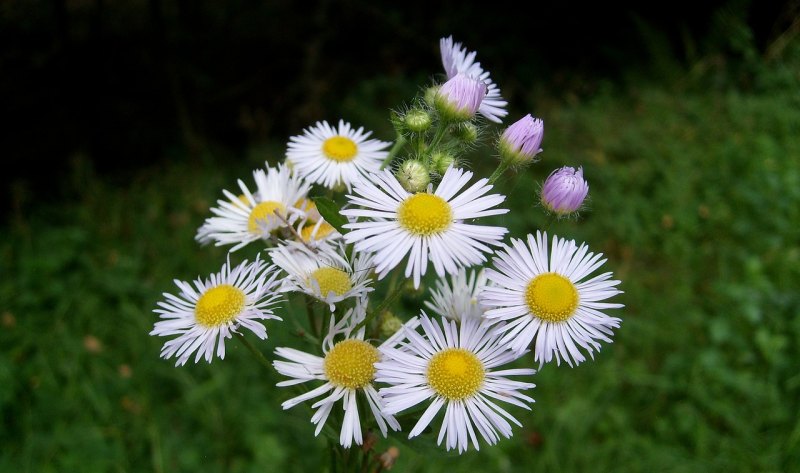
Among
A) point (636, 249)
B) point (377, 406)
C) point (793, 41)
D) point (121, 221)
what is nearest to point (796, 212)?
point (636, 249)

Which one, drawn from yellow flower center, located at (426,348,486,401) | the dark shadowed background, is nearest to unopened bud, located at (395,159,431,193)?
yellow flower center, located at (426,348,486,401)

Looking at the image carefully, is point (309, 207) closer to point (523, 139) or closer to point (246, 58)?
point (523, 139)

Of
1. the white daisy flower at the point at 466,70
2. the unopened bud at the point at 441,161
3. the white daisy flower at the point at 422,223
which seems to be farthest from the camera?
the white daisy flower at the point at 466,70

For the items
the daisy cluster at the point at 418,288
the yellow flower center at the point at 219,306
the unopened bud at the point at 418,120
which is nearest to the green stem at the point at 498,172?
the daisy cluster at the point at 418,288

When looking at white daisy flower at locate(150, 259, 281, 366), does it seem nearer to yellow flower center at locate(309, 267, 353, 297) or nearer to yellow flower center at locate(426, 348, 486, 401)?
yellow flower center at locate(309, 267, 353, 297)

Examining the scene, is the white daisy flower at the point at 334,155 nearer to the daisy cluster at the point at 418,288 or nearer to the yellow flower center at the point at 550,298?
the daisy cluster at the point at 418,288

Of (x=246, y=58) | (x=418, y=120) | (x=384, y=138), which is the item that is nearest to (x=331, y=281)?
(x=418, y=120)

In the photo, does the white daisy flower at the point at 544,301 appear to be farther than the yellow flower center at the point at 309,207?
No
